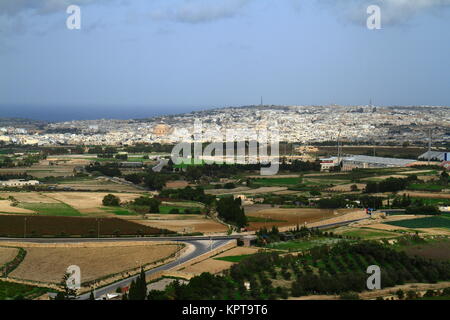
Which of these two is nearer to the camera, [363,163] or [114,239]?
[114,239]

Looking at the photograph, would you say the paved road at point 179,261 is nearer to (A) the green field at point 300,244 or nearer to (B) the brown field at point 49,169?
(A) the green field at point 300,244

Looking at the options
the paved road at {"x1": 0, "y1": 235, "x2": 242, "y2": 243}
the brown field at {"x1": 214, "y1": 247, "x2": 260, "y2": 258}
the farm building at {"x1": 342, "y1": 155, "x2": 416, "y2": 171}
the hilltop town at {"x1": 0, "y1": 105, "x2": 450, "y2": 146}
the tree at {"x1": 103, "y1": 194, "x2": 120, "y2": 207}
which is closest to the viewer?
the brown field at {"x1": 214, "y1": 247, "x2": 260, "y2": 258}

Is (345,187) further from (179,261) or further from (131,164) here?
(179,261)

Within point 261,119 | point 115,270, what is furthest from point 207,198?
point 261,119

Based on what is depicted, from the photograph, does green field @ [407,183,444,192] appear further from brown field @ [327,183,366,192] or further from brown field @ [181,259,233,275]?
brown field @ [181,259,233,275]

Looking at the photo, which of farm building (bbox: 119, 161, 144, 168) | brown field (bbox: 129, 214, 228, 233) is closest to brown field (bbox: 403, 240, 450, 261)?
brown field (bbox: 129, 214, 228, 233)

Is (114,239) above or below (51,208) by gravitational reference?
below

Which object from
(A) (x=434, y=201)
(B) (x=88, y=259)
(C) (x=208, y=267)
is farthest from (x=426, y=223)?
(B) (x=88, y=259)
